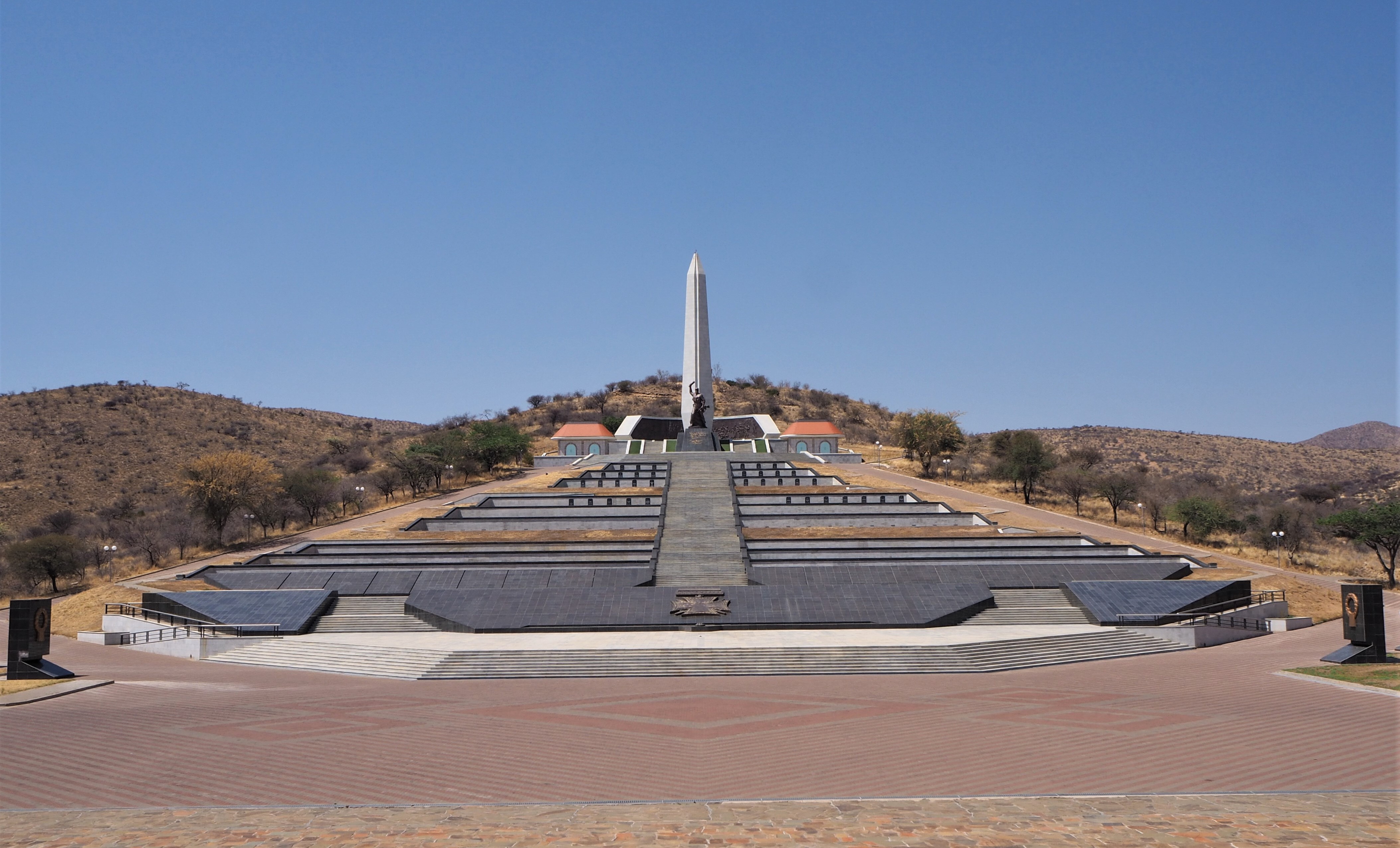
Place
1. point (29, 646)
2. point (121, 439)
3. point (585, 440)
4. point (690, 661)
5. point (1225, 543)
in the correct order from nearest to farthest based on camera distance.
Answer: point (29, 646), point (690, 661), point (1225, 543), point (585, 440), point (121, 439)

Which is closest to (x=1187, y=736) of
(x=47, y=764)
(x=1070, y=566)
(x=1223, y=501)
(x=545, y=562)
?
(x=47, y=764)

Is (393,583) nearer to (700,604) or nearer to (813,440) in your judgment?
(700,604)

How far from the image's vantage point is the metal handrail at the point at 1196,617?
73.6 feet

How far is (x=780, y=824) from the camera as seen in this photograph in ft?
26.6

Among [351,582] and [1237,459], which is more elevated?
[1237,459]

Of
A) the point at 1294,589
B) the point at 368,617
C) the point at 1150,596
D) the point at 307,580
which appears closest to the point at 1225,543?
the point at 1294,589

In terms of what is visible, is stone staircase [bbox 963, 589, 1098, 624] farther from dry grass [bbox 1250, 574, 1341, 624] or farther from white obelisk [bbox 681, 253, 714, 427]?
white obelisk [bbox 681, 253, 714, 427]

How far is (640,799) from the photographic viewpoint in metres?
8.91

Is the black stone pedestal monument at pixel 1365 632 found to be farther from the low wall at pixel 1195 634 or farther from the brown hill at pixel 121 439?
the brown hill at pixel 121 439

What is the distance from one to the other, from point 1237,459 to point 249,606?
84.8 m

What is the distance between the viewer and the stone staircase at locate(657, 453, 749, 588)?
26.9m

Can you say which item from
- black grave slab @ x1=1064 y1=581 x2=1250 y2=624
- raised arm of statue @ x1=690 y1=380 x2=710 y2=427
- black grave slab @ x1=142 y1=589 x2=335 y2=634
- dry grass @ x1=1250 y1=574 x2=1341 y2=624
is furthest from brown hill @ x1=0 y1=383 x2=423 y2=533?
dry grass @ x1=1250 y1=574 x2=1341 y2=624

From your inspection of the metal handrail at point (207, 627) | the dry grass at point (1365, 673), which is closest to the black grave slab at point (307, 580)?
the metal handrail at point (207, 627)

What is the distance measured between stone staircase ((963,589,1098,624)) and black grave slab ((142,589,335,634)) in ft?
53.3
